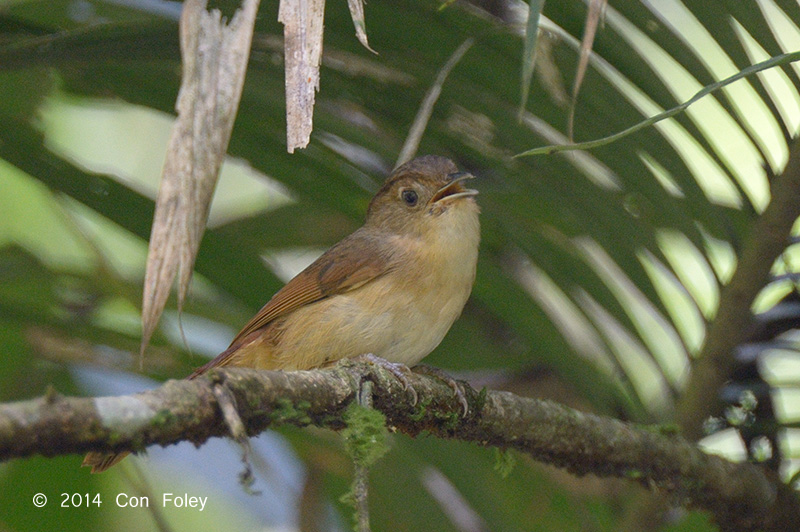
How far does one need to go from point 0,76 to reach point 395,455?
2205 mm

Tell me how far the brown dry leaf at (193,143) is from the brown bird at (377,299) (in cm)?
134

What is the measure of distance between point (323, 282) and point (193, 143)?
162cm

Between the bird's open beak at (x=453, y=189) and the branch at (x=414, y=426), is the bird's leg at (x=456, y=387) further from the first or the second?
the bird's open beak at (x=453, y=189)

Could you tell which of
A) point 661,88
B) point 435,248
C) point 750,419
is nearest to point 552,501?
point 750,419

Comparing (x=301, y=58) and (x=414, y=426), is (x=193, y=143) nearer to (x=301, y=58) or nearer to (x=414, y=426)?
(x=301, y=58)

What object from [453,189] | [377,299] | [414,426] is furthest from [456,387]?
[453,189]

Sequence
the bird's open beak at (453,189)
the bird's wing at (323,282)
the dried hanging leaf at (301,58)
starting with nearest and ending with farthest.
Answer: the dried hanging leaf at (301,58), the bird's wing at (323,282), the bird's open beak at (453,189)

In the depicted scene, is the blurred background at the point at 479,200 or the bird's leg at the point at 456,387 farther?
the blurred background at the point at 479,200

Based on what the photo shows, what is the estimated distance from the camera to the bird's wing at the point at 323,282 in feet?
10.7

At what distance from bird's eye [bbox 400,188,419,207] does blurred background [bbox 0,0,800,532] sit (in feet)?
0.91

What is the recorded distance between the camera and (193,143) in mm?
1707

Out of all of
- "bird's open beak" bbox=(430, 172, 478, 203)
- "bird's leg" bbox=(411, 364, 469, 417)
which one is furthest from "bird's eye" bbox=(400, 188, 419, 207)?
"bird's leg" bbox=(411, 364, 469, 417)

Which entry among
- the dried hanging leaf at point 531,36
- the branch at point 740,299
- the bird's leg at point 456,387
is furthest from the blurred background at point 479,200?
the dried hanging leaf at point 531,36

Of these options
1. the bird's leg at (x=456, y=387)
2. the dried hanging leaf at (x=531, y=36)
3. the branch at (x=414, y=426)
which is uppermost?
the dried hanging leaf at (x=531, y=36)
